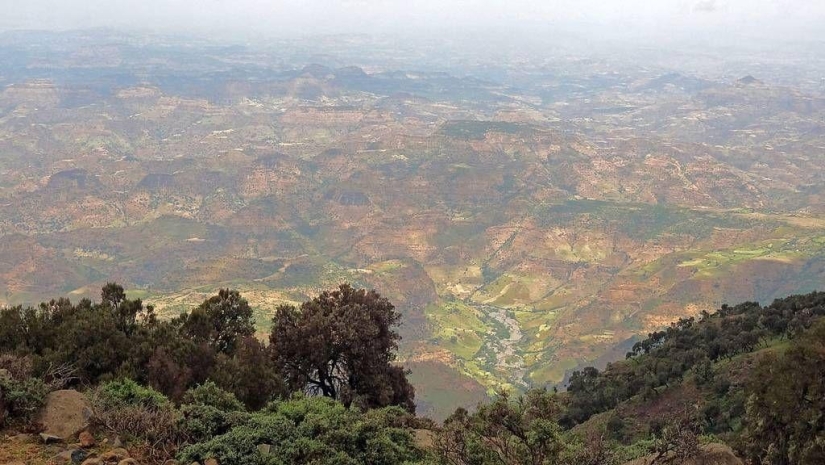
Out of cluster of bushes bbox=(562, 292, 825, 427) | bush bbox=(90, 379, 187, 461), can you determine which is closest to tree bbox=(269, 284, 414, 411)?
bush bbox=(90, 379, 187, 461)

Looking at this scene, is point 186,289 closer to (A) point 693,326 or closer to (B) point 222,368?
(A) point 693,326

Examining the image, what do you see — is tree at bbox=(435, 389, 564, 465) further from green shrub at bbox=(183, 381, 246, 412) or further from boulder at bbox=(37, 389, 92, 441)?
boulder at bbox=(37, 389, 92, 441)

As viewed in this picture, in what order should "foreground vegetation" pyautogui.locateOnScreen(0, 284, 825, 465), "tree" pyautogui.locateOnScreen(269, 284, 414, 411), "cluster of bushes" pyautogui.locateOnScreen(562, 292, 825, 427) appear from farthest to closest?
"cluster of bushes" pyautogui.locateOnScreen(562, 292, 825, 427) < "tree" pyautogui.locateOnScreen(269, 284, 414, 411) < "foreground vegetation" pyautogui.locateOnScreen(0, 284, 825, 465)

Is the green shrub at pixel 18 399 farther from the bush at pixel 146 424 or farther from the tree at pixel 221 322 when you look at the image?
the tree at pixel 221 322

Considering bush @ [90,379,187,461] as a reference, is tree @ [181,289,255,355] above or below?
below

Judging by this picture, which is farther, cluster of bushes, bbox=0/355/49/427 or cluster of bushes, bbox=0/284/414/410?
cluster of bushes, bbox=0/284/414/410

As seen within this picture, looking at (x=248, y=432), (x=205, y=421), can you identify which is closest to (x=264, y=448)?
(x=248, y=432)
